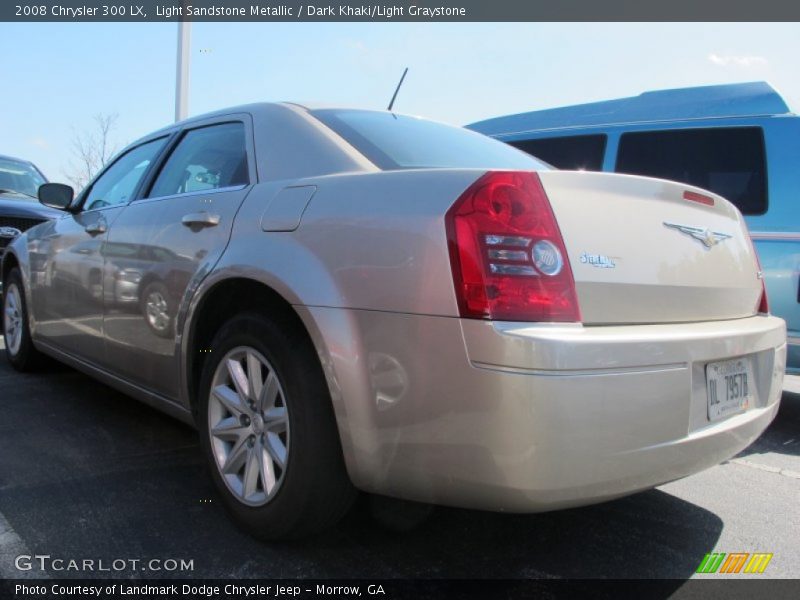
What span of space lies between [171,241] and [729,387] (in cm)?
218

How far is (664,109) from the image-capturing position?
475cm

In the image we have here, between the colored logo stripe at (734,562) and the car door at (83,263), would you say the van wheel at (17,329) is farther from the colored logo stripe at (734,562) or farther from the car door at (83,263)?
the colored logo stripe at (734,562)

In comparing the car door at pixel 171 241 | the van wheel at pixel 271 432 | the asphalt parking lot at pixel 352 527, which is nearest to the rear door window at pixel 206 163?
the car door at pixel 171 241

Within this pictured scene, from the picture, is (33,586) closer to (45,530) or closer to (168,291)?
(45,530)

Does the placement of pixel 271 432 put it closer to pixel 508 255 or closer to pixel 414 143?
pixel 508 255

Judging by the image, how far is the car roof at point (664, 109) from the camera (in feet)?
14.2

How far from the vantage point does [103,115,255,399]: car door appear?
258cm

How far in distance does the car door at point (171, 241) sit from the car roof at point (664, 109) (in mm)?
3073

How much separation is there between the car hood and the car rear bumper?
6.17 meters

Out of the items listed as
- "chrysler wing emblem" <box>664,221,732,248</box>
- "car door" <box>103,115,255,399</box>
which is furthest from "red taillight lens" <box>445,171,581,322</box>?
"car door" <box>103,115,255,399</box>

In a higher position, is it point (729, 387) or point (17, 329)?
point (729, 387)

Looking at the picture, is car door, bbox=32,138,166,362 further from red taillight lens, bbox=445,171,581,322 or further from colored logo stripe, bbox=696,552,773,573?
colored logo stripe, bbox=696,552,773,573

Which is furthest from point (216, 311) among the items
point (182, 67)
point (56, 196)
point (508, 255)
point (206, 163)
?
point (182, 67)

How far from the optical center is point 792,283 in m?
3.97
